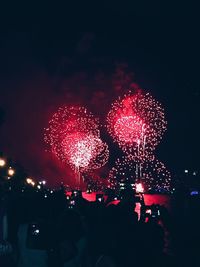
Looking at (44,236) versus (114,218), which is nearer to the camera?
(44,236)

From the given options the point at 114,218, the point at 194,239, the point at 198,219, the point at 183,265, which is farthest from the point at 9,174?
the point at 114,218

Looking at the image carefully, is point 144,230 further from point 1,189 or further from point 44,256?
point 1,189

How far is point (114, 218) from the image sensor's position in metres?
10.3

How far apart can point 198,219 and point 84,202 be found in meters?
20.9

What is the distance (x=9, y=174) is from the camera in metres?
56.3

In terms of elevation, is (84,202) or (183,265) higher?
(84,202)

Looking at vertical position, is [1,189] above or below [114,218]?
above

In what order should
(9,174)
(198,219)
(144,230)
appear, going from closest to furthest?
(144,230), (198,219), (9,174)

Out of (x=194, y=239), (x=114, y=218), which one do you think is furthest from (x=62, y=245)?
(x=194, y=239)

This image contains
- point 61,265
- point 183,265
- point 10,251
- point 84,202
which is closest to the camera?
point 61,265

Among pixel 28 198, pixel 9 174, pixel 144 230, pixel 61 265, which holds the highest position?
pixel 9 174

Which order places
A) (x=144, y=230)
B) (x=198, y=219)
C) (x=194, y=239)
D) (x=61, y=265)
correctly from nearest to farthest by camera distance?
1. (x=61, y=265)
2. (x=144, y=230)
3. (x=194, y=239)
4. (x=198, y=219)

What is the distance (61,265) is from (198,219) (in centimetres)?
2591

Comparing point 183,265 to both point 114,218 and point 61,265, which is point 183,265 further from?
point 61,265
